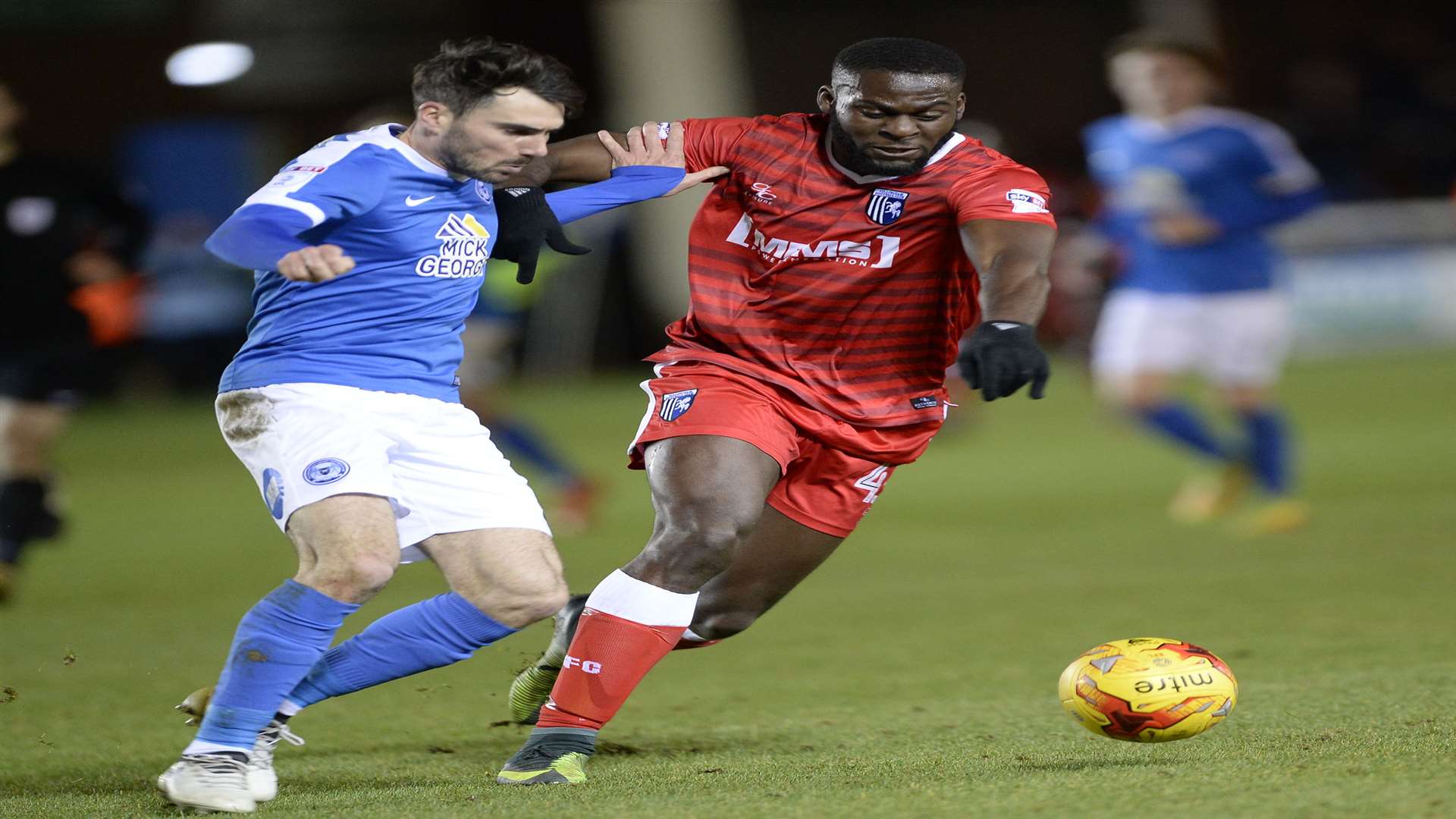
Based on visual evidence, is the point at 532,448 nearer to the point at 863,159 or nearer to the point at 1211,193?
the point at 1211,193

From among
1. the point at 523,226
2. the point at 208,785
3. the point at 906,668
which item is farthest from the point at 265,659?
Result: the point at 906,668

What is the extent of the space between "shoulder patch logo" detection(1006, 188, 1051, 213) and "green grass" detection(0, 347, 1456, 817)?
134cm

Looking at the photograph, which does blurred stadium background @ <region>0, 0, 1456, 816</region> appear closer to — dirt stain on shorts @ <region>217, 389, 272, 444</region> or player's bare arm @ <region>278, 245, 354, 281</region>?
dirt stain on shorts @ <region>217, 389, 272, 444</region>

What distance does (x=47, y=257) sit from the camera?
8.09 m

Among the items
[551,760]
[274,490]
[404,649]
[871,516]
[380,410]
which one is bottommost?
[871,516]

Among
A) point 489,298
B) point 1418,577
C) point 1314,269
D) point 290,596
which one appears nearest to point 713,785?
point 290,596

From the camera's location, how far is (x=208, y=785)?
3879mm

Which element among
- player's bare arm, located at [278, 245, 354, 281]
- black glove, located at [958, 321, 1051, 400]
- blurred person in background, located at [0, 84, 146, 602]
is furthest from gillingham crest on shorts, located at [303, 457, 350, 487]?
blurred person in background, located at [0, 84, 146, 602]

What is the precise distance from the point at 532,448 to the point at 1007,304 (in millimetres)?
5880

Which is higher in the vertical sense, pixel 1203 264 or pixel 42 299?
pixel 42 299

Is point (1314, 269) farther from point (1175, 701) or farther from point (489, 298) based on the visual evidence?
point (1175, 701)

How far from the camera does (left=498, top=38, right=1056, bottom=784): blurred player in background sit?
4246 millimetres

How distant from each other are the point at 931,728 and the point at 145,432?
13.2 metres

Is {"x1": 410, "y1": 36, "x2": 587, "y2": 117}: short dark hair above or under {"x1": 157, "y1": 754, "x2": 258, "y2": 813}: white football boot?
above
